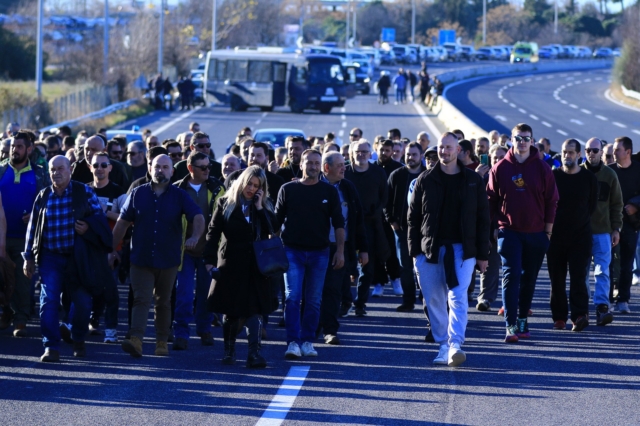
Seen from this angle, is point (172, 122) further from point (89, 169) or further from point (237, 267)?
point (237, 267)

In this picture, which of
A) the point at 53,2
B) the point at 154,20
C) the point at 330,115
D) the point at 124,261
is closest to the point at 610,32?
the point at 53,2

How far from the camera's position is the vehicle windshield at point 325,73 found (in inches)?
2019

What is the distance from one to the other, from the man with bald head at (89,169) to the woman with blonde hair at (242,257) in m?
A: 3.22

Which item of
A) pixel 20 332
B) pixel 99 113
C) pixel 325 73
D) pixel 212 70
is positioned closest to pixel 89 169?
pixel 20 332

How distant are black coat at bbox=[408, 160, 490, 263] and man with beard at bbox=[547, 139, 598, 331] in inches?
80.5

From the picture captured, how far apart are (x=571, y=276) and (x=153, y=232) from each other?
14.2ft

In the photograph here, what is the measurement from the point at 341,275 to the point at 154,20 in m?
64.6

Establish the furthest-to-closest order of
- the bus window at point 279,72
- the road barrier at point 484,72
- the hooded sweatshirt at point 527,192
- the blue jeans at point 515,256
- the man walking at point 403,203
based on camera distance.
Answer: the bus window at point 279,72
the road barrier at point 484,72
the man walking at point 403,203
the blue jeans at point 515,256
the hooded sweatshirt at point 527,192

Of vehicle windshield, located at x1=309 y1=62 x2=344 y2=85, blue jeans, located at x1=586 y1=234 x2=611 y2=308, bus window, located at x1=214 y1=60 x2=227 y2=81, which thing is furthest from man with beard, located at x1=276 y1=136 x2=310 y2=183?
bus window, located at x1=214 y1=60 x2=227 y2=81

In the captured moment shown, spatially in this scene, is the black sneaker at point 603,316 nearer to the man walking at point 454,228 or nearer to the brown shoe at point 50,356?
Answer: the man walking at point 454,228

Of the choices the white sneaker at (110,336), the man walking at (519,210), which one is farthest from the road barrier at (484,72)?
the white sneaker at (110,336)

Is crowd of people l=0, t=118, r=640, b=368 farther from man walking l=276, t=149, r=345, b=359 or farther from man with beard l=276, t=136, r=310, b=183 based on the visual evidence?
man with beard l=276, t=136, r=310, b=183

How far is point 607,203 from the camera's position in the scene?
39.2 feet

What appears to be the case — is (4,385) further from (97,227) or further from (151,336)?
(151,336)
